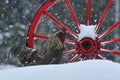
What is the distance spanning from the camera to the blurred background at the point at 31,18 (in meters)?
15.4

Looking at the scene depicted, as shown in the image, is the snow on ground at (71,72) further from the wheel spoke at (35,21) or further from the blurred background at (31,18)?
the blurred background at (31,18)

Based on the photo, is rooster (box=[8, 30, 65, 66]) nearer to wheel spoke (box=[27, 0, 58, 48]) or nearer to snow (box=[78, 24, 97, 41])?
snow (box=[78, 24, 97, 41])

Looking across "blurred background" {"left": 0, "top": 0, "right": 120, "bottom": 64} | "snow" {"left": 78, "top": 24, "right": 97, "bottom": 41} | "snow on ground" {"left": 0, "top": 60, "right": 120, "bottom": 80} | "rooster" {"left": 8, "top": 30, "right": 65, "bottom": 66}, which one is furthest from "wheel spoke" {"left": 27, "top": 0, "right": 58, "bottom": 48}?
"blurred background" {"left": 0, "top": 0, "right": 120, "bottom": 64}

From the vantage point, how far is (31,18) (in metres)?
16.4

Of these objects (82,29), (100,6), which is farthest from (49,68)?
(100,6)

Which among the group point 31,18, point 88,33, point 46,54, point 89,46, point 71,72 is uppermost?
point 31,18

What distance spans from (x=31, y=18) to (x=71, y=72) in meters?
12.5

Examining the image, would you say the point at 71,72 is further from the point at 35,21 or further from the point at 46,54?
the point at 35,21

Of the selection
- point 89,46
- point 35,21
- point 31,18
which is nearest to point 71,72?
point 89,46

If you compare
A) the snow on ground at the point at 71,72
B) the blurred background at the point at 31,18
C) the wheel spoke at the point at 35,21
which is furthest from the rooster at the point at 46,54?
the blurred background at the point at 31,18

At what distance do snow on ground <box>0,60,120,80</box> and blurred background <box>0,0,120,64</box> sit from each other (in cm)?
1075

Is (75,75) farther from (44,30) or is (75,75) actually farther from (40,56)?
(44,30)

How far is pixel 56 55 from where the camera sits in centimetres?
588

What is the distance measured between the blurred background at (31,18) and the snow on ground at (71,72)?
35.3ft
